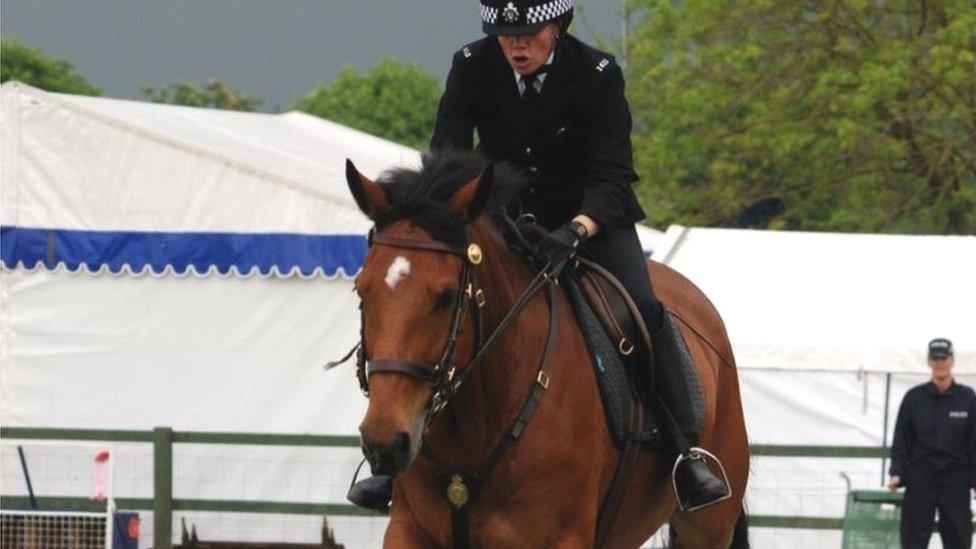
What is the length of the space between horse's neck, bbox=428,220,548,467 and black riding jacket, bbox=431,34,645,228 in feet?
2.47

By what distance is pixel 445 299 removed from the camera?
5973mm

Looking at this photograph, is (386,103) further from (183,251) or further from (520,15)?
(520,15)

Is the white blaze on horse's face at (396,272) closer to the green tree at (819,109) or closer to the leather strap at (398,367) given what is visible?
the leather strap at (398,367)

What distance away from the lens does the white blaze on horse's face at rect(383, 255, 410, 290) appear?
19.2ft

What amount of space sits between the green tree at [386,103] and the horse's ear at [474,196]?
142 ft

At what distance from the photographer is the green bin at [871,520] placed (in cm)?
1494

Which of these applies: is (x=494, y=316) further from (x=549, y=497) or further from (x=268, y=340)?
(x=268, y=340)

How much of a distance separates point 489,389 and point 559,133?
122 cm

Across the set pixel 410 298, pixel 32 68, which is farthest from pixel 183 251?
pixel 32 68

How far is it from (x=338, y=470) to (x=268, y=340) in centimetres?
150

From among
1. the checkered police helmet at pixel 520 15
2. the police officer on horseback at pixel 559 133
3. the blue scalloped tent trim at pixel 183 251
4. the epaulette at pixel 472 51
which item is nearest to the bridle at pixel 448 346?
the police officer on horseback at pixel 559 133

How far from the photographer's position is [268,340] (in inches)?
701

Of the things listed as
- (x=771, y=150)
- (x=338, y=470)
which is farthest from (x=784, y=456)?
(x=771, y=150)

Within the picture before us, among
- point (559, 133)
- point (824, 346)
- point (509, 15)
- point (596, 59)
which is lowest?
point (824, 346)
